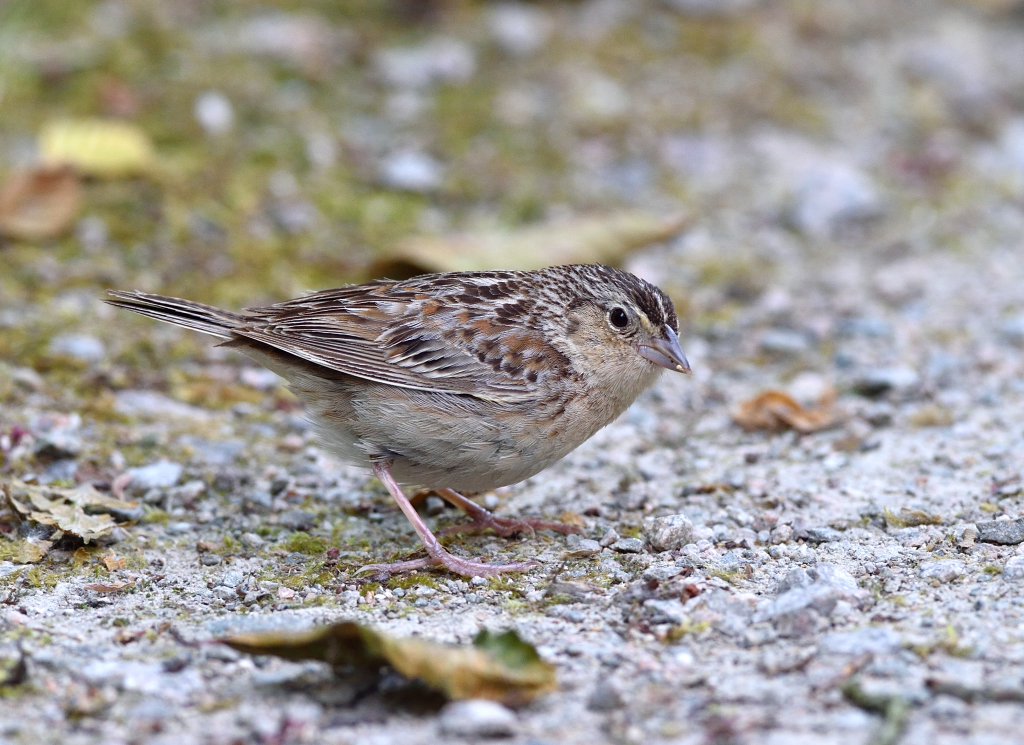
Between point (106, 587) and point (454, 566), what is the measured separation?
1.35m

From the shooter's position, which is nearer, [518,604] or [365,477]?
[518,604]

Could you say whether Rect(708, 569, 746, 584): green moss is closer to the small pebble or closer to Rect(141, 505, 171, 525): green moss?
the small pebble

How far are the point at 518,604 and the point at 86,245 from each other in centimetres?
461

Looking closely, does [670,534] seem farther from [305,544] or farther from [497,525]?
[305,544]

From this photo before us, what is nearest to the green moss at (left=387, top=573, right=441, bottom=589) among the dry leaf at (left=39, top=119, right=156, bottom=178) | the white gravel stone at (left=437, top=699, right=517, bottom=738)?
the white gravel stone at (left=437, top=699, right=517, bottom=738)

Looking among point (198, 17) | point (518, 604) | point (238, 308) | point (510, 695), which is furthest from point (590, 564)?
point (198, 17)

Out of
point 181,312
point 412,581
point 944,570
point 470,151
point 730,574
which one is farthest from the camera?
point 470,151

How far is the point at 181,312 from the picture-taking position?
213 inches

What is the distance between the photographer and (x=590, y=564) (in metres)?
4.94

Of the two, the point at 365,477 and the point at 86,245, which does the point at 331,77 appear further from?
the point at 365,477

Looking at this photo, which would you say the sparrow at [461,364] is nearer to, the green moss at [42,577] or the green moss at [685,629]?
the green moss at [685,629]

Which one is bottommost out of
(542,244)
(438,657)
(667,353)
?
(438,657)

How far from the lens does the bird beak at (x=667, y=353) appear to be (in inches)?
217

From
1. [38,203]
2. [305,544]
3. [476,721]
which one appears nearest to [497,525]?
[305,544]
